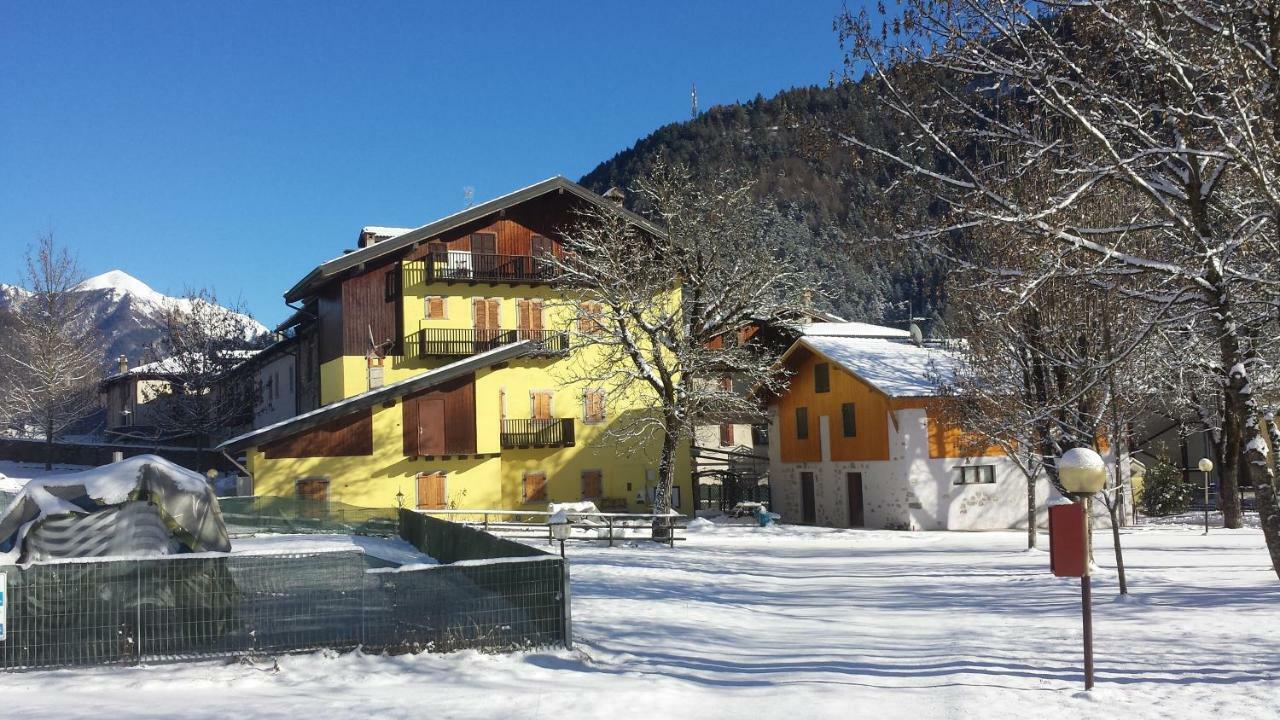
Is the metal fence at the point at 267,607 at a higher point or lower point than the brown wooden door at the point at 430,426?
lower

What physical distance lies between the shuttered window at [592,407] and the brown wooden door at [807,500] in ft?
30.2

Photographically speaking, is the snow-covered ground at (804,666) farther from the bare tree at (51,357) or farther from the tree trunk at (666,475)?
the bare tree at (51,357)

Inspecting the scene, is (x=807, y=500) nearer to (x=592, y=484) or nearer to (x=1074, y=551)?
(x=592, y=484)

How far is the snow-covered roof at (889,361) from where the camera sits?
125 ft

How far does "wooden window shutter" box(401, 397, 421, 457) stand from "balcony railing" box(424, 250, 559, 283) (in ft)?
20.2

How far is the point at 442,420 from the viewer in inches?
1489

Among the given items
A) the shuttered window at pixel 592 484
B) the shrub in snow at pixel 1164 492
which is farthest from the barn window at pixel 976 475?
the shuttered window at pixel 592 484

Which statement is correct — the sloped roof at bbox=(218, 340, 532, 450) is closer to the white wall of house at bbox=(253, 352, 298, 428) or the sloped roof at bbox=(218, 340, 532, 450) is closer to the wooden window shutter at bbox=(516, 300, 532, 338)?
the wooden window shutter at bbox=(516, 300, 532, 338)

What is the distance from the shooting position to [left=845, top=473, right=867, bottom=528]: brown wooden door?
40.1 metres

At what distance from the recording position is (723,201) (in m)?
32.6

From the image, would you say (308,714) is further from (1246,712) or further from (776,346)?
(776,346)

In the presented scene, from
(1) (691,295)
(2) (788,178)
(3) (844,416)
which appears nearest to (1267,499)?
(1) (691,295)

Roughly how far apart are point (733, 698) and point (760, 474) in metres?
41.7

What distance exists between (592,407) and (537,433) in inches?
118
